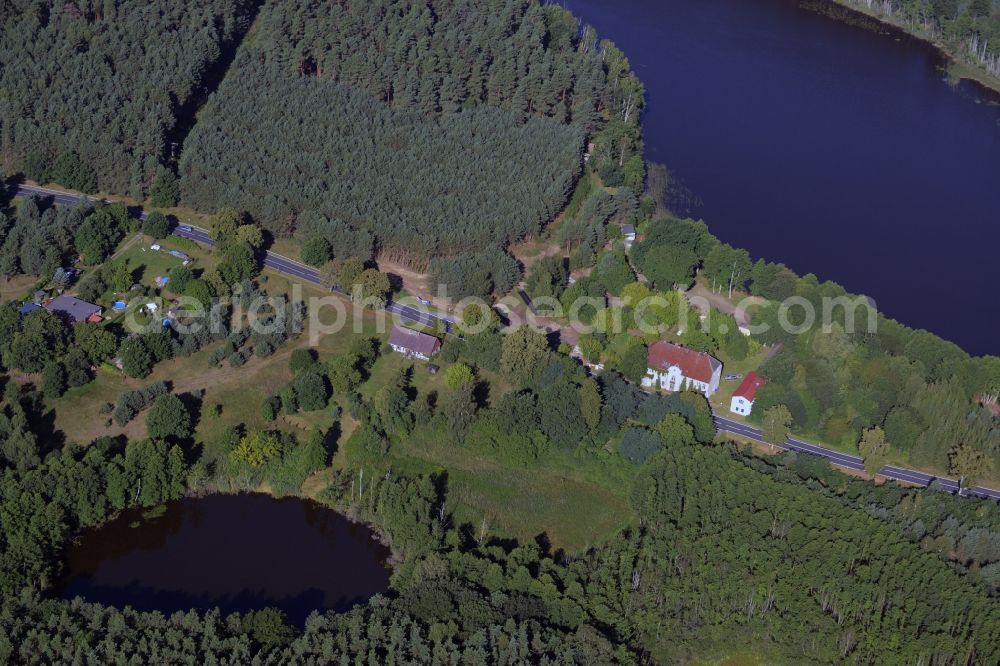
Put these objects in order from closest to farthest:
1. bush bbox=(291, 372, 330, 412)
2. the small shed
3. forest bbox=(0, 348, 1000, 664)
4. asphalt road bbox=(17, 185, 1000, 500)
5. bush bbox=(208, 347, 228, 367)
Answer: forest bbox=(0, 348, 1000, 664) < asphalt road bbox=(17, 185, 1000, 500) < bush bbox=(291, 372, 330, 412) < bush bbox=(208, 347, 228, 367) < the small shed

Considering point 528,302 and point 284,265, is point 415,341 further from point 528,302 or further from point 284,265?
point 284,265

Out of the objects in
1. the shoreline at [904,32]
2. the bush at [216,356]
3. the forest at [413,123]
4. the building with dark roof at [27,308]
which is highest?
the shoreline at [904,32]

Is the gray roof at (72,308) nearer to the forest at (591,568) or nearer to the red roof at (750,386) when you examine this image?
the forest at (591,568)

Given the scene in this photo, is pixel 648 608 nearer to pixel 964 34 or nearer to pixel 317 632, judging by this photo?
pixel 317 632

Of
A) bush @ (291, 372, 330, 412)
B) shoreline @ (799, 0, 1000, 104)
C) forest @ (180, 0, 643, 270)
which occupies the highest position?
shoreline @ (799, 0, 1000, 104)

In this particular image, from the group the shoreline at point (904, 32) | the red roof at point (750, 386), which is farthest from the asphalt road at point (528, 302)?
the shoreline at point (904, 32)

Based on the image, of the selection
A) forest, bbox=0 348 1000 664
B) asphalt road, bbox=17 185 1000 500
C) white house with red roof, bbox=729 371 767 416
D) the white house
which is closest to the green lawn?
forest, bbox=0 348 1000 664

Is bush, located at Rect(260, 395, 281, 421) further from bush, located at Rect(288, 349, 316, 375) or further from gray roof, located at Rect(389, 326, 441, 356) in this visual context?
gray roof, located at Rect(389, 326, 441, 356)
